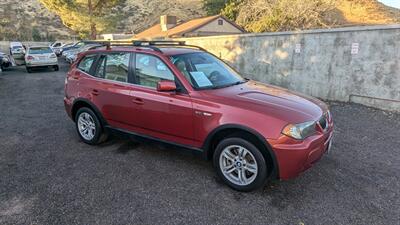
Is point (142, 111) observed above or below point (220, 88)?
below

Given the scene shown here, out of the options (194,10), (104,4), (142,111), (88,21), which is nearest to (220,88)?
(142,111)

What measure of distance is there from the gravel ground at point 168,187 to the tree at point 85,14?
25449 mm

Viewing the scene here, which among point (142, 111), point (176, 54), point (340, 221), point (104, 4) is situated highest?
point (104, 4)

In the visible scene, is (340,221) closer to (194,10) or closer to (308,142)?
(308,142)

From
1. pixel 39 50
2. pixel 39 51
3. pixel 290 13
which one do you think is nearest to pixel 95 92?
pixel 39 51

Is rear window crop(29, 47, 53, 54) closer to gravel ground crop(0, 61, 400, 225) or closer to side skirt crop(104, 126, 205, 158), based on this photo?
gravel ground crop(0, 61, 400, 225)

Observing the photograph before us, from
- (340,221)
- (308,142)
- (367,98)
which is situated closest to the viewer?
(340,221)

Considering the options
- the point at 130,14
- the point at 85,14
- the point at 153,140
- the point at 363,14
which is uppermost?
the point at 130,14

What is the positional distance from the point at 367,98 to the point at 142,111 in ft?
20.1

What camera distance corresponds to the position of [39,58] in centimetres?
1703

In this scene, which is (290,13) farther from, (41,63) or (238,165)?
(238,165)

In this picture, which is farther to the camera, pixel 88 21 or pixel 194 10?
pixel 194 10

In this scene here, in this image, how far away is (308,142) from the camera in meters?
3.29

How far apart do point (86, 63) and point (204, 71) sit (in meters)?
2.23
